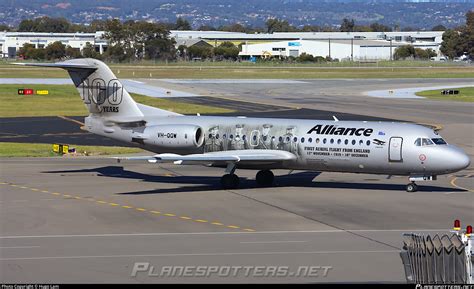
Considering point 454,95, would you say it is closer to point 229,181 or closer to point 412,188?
point 412,188

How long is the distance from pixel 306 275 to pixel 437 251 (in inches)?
200

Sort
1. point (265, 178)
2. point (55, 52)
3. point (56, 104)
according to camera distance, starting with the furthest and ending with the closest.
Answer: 1. point (55, 52)
2. point (56, 104)
3. point (265, 178)

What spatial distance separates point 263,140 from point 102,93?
8.35m

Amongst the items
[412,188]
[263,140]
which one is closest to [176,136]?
[263,140]

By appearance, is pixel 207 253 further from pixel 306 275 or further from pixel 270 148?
pixel 270 148

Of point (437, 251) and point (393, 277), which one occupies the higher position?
point (437, 251)

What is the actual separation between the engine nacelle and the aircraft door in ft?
28.1

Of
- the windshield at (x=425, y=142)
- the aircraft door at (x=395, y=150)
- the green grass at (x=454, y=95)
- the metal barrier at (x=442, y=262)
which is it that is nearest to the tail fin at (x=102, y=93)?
the aircraft door at (x=395, y=150)

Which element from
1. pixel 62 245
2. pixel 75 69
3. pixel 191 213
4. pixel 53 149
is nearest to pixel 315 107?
pixel 53 149

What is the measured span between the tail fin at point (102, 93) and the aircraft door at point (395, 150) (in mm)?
11930

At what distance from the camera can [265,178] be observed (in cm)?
4284

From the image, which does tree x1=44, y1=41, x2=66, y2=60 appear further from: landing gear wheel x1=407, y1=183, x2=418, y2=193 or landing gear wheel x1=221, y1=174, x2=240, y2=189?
landing gear wheel x1=407, y1=183, x2=418, y2=193

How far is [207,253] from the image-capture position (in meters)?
27.8

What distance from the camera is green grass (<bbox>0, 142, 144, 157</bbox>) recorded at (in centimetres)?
5367
